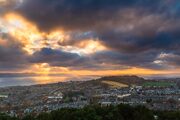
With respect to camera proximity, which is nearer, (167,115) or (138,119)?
(138,119)

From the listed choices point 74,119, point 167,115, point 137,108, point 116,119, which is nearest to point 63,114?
point 74,119

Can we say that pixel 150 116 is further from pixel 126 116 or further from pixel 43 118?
pixel 43 118

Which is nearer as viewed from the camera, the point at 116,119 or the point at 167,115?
the point at 116,119

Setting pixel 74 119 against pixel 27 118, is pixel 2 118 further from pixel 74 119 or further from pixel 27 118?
pixel 74 119

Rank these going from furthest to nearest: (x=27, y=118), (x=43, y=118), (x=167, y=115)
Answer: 1. (x=167, y=115)
2. (x=27, y=118)
3. (x=43, y=118)

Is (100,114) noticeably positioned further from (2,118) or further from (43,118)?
(2,118)

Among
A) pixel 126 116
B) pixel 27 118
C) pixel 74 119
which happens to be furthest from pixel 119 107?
pixel 27 118

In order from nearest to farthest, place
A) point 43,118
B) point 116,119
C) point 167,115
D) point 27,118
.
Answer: point 116,119
point 43,118
point 27,118
point 167,115

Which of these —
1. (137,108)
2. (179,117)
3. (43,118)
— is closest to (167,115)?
(179,117)

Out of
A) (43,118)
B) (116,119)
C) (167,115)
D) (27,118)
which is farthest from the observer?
(167,115)
